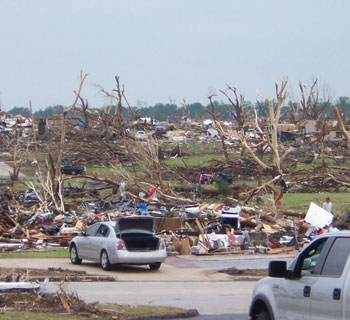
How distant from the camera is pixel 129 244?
19719 millimetres

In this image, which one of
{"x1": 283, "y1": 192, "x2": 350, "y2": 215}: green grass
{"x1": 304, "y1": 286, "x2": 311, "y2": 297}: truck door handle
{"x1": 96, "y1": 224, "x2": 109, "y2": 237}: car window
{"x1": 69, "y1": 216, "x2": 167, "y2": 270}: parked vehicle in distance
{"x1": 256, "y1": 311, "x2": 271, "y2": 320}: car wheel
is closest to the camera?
{"x1": 304, "y1": 286, "x2": 311, "y2": 297}: truck door handle

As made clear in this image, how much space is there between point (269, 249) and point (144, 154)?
37.6 ft

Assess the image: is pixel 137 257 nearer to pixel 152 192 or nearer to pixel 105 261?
pixel 105 261

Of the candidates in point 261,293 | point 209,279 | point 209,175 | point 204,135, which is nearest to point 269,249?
point 209,279

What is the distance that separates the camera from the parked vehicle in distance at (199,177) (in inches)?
1779

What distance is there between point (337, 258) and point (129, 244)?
13227 mm

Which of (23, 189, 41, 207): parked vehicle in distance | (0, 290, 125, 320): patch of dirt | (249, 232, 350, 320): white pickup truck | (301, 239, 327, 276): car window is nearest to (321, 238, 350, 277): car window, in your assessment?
(249, 232, 350, 320): white pickup truck

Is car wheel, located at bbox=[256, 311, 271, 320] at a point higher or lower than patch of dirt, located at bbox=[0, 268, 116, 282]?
higher

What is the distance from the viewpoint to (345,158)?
5738 cm

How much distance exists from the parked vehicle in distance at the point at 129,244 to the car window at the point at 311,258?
12056 millimetres

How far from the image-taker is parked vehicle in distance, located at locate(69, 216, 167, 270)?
19.5 metres

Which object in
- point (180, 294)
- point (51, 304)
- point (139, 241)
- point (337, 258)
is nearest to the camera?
point (337, 258)

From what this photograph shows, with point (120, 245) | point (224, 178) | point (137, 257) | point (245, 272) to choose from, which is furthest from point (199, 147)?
point (120, 245)

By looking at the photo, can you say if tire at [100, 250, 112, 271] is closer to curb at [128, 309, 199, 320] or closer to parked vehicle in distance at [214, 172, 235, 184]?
curb at [128, 309, 199, 320]
